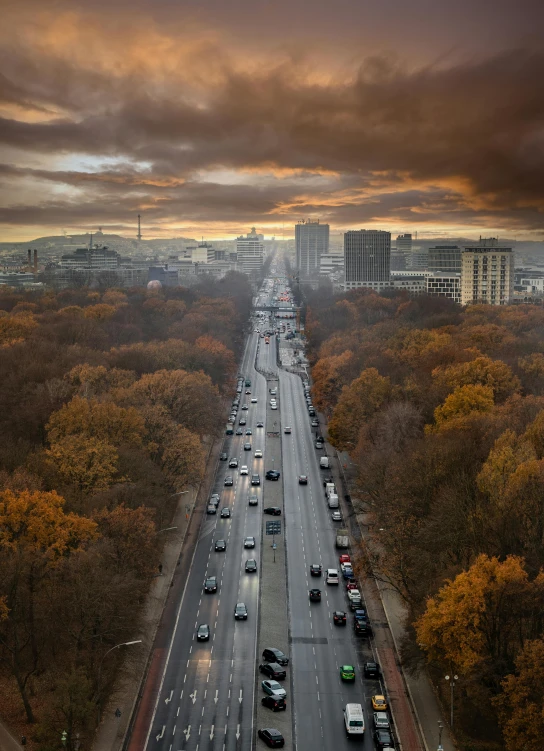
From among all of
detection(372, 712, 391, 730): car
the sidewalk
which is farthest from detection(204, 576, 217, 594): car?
detection(372, 712, 391, 730): car

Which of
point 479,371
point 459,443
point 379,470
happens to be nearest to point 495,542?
point 459,443

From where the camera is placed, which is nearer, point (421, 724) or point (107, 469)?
point (421, 724)

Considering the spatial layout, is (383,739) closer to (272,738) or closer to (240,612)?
(272,738)

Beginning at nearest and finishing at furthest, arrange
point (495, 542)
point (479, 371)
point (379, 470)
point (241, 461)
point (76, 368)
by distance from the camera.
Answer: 1. point (495, 542)
2. point (379, 470)
3. point (479, 371)
4. point (76, 368)
5. point (241, 461)

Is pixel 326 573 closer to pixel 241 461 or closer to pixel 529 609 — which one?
pixel 529 609

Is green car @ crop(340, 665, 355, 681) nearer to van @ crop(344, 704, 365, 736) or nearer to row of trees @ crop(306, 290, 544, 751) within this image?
row of trees @ crop(306, 290, 544, 751)

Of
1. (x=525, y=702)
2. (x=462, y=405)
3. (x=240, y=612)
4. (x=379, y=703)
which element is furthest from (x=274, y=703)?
(x=462, y=405)
